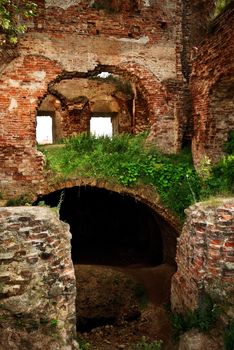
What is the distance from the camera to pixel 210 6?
36.0 ft

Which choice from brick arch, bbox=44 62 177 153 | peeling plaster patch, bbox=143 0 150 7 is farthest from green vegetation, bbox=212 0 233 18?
brick arch, bbox=44 62 177 153

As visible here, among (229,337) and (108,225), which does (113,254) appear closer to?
(108,225)

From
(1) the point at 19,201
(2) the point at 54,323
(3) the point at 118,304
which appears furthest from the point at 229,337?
(1) the point at 19,201

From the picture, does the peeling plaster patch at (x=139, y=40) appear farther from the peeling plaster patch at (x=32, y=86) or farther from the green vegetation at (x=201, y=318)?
Answer: the green vegetation at (x=201, y=318)

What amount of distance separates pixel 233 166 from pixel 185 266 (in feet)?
8.27

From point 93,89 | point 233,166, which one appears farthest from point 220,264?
point 93,89

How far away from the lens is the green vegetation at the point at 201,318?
4754 millimetres

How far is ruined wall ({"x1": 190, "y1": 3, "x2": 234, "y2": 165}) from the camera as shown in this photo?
7637 millimetres

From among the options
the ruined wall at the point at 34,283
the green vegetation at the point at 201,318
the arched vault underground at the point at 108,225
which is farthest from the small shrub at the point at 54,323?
the arched vault underground at the point at 108,225

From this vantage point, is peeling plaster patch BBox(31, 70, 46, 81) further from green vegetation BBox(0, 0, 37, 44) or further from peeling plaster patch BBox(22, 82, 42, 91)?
green vegetation BBox(0, 0, 37, 44)

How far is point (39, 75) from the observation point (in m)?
8.16

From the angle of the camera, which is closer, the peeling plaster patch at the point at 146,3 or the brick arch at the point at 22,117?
the brick arch at the point at 22,117

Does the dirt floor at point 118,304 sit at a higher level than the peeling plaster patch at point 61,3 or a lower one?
lower

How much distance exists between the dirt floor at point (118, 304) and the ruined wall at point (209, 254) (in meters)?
1.93
